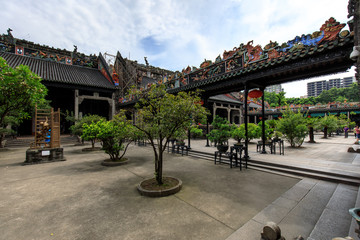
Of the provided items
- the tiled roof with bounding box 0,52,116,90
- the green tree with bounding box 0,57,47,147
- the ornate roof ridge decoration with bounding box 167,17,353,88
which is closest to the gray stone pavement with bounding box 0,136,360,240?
the green tree with bounding box 0,57,47,147

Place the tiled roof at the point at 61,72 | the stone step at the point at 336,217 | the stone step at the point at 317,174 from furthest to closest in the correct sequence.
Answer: the tiled roof at the point at 61,72, the stone step at the point at 317,174, the stone step at the point at 336,217

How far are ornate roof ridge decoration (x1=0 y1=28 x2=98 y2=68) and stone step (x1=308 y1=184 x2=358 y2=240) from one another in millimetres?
26247

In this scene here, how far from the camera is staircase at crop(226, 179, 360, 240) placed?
7.78 feet

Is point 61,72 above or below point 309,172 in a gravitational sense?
above

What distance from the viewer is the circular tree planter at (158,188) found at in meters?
3.80

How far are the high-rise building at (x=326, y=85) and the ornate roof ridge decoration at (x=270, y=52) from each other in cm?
12728

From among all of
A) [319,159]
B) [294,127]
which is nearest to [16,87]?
[319,159]

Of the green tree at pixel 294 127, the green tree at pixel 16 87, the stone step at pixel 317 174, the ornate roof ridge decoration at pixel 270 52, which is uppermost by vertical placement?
the ornate roof ridge decoration at pixel 270 52

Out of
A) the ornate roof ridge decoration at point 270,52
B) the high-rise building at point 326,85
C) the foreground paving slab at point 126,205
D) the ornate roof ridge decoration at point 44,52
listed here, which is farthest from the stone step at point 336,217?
the high-rise building at point 326,85

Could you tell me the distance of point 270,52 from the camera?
19.9 feet

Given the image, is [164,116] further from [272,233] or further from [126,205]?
[272,233]

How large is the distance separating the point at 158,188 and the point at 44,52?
24.3m

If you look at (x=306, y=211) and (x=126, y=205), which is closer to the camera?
(x=306, y=211)

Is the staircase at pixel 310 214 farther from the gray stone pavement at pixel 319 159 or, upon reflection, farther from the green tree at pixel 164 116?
the green tree at pixel 164 116
